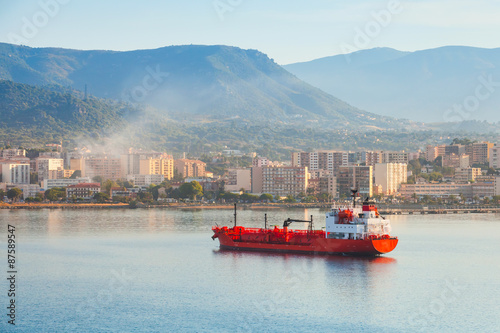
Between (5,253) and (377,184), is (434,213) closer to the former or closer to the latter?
(377,184)

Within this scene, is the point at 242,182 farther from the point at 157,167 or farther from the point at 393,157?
the point at 393,157

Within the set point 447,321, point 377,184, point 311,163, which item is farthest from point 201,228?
point 311,163

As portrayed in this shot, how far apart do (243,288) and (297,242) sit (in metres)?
7.92

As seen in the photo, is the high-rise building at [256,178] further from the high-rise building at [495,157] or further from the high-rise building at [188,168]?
the high-rise building at [495,157]

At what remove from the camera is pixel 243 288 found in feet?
74.7

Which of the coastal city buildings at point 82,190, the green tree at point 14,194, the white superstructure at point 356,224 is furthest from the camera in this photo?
the coastal city buildings at point 82,190

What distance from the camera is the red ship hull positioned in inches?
1125

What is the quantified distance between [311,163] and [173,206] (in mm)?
33711

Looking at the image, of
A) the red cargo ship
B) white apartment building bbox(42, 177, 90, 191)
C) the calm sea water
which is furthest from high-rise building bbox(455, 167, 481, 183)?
the red cargo ship

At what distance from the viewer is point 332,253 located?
29.2m

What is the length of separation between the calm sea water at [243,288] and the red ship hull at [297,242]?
515mm

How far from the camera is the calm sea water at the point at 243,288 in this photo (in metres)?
18.8

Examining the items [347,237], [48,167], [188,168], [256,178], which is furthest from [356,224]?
[188,168]

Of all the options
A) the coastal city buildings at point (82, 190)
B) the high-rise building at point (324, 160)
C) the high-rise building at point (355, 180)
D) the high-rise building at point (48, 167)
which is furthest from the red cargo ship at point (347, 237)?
the high-rise building at point (324, 160)
